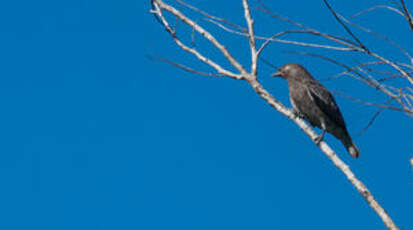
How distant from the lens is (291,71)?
912 centimetres

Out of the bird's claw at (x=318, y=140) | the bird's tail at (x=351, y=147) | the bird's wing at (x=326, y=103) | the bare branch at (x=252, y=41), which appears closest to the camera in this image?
the bird's claw at (x=318, y=140)

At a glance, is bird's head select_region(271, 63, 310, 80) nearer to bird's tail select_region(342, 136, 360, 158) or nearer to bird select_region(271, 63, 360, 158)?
bird select_region(271, 63, 360, 158)

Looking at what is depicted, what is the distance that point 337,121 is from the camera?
9.34 m

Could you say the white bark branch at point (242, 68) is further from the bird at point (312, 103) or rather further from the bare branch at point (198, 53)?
the bird at point (312, 103)

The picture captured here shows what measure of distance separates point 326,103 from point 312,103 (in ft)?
0.71

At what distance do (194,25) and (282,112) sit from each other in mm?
1155

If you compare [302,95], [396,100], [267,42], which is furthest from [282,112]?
[302,95]

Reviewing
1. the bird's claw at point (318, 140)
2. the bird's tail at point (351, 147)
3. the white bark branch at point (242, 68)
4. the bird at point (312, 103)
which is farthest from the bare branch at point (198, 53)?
the bird's tail at point (351, 147)

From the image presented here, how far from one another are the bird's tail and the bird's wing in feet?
0.97

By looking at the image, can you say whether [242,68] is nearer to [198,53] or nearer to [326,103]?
[198,53]

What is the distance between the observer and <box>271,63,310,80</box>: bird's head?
29.9 ft

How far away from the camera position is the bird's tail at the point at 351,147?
959 centimetres

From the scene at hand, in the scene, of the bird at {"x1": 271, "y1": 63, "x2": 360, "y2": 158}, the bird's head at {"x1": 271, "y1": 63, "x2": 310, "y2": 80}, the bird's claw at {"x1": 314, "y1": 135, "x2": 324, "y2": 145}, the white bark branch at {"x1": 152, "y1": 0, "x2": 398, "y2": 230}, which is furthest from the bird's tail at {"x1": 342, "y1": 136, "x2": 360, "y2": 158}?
the bird's claw at {"x1": 314, "y1": 135, "x2": 324, "y2": 145}

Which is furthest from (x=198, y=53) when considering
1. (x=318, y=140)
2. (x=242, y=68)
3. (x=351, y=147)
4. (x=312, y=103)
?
(x=351, y=147)
